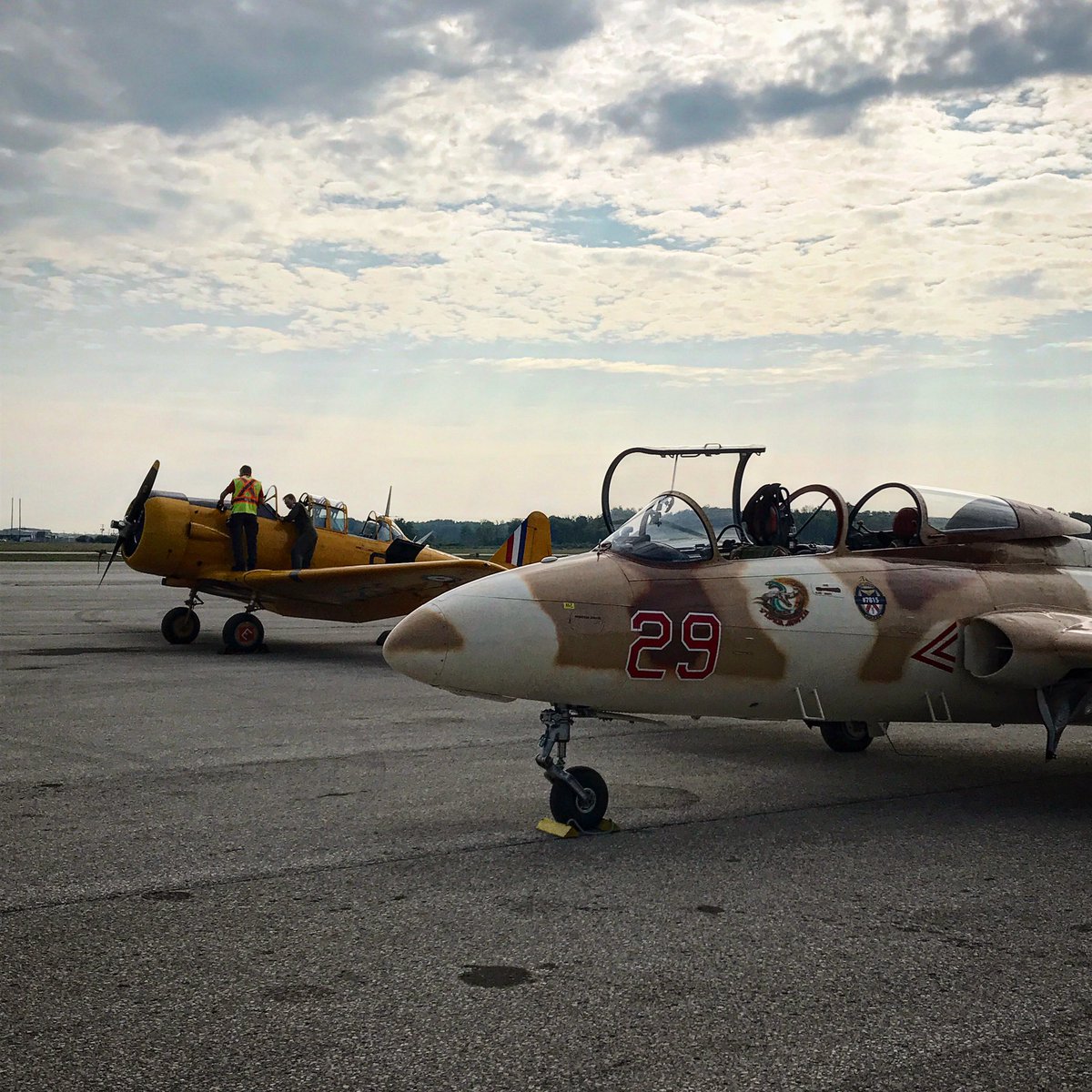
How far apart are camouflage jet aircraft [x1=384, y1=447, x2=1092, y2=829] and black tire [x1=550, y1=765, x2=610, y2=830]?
10 mm

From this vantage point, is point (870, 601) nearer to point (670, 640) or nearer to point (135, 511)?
point (670, 640)

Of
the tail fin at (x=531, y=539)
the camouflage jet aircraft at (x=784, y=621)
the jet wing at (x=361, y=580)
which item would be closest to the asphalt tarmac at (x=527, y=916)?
the camouflage jet aircraft at (x=784, y=621)

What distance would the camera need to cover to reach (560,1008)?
12.7 feet

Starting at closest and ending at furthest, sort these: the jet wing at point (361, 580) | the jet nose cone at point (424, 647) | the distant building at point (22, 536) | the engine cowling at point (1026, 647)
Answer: the jet nose cone at point (424, 647), the engine cowling at point (1026, 647), the jet wing at point (361, 580), the distant building at point (22, 536)

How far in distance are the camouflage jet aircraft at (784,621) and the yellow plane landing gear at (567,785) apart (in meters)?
0.01

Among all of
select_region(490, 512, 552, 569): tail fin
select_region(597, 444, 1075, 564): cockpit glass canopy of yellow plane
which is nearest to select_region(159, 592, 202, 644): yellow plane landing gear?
select_region(490, 512, 552, 569): tail fin

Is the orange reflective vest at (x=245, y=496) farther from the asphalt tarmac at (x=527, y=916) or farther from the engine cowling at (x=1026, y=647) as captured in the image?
the engine cowling at (x=1026, y=647)

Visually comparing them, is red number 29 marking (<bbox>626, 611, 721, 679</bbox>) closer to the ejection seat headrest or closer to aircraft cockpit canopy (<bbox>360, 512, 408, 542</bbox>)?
the ejection seat headrest

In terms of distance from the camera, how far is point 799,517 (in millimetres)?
8008

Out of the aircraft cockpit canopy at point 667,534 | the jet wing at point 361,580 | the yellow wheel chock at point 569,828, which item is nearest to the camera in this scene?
the yellow wheel chock at point 569,828

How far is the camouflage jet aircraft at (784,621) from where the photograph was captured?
20.9 ft

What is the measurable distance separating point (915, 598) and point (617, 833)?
109 inches

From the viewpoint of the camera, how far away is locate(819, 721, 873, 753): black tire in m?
9.34

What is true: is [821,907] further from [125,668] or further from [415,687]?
[125,668]
